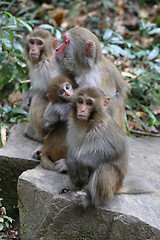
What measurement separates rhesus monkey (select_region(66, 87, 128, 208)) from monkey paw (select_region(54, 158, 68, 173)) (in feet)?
2.29

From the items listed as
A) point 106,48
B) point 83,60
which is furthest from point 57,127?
point 106,48

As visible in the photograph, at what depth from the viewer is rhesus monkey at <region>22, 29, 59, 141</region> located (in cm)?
600

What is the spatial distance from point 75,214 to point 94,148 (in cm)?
88

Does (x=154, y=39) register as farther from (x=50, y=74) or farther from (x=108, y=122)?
(x=108, y=122)

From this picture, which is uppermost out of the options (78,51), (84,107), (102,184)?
(78,51)

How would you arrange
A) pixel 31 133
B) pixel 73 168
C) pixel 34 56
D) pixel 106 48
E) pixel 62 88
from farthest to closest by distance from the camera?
pixel 106 48 < pixel 31 133 < pixel 34 56 < pixel 62 88 < pixel 73 168

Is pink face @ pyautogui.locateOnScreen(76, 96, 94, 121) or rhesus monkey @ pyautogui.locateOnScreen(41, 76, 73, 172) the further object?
rhesus monkey @ pyautogui.locateOnScreen(41, 76, 73, 172)

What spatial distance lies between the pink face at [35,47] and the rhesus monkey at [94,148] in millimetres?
1959

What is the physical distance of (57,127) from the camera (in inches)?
214

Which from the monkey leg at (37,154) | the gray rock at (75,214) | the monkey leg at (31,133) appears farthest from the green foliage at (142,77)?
the gray rock at (75,214)

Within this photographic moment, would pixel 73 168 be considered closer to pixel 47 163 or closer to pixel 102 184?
pixel 102 184

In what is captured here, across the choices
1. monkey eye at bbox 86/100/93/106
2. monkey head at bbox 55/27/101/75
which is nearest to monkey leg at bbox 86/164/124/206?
monkey eye at bbox 86/100/93/106

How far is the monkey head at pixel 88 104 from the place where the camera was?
4.21 metres

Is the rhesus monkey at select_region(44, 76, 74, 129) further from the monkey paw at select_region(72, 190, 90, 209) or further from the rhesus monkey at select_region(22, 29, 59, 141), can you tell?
the monkey paw at select_region(72, 190, 90, 209)
